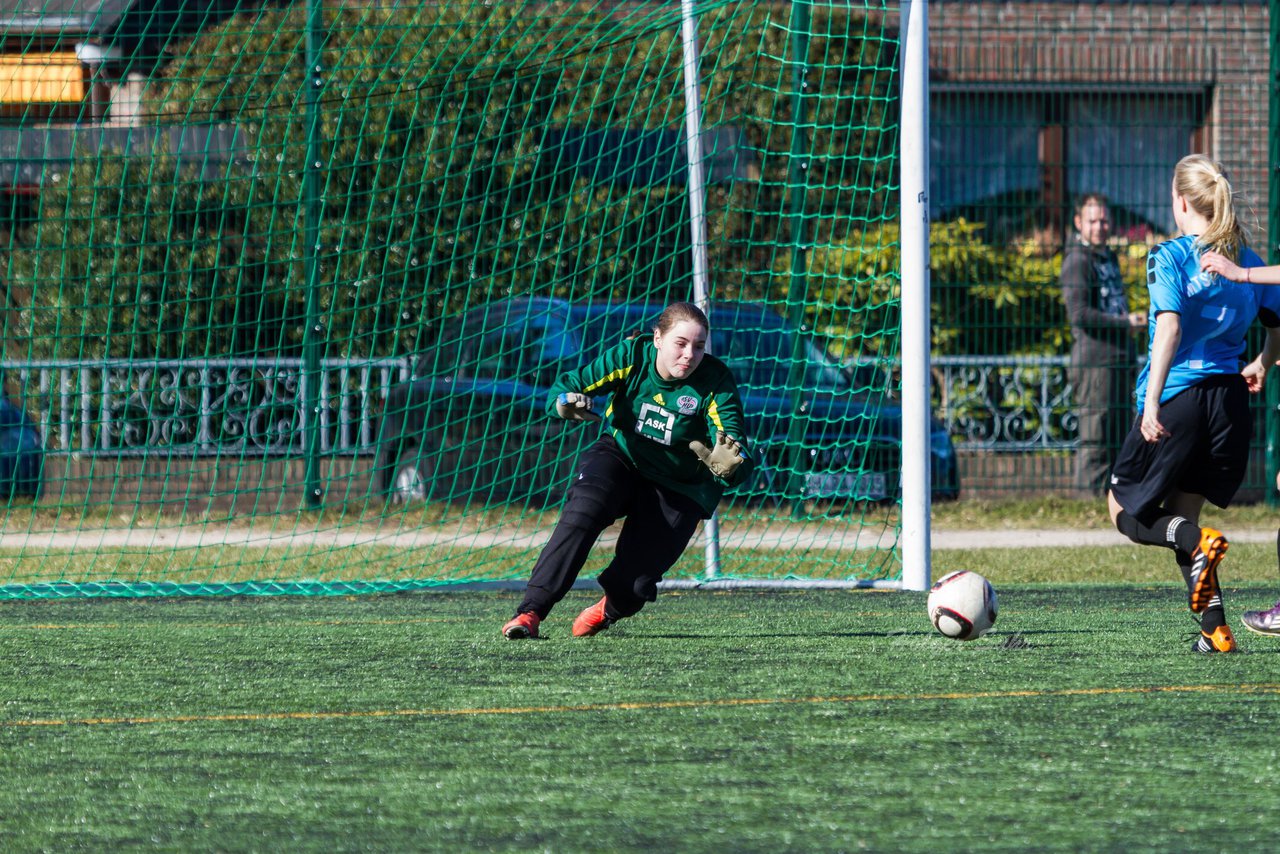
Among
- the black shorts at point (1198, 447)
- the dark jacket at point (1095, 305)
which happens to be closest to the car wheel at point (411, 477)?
the dark jacket at point (1095, 305)

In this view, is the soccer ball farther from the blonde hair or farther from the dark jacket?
the dark jacket

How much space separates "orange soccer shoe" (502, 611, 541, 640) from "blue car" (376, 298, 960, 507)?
282 centimetres

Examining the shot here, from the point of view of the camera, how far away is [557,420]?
354 inches

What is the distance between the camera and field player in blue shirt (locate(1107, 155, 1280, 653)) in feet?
17.0

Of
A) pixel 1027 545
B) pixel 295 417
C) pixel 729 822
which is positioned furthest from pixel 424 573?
pixel 729 822

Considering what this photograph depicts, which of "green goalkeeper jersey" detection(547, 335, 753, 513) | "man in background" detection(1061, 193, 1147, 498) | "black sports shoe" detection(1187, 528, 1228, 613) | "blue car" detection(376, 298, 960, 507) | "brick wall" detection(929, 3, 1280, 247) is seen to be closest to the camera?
"black sports shoe" detection(1187, 528, 1228, 613)

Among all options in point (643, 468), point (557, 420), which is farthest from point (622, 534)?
point (557, 420)

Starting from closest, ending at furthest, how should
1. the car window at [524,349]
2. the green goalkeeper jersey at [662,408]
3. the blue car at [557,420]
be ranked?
the green goalkeeper jersey at [662,408]
the blue car at [557,420]
the car window at [524,349]

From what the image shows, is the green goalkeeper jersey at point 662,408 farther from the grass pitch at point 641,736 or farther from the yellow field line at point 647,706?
the yellow field line at point 647,706

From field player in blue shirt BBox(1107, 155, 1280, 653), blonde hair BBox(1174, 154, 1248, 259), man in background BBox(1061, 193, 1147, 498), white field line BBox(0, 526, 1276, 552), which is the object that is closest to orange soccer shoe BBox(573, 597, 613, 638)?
field player in blue shirt BBox(1107, 155, 1280, 653)

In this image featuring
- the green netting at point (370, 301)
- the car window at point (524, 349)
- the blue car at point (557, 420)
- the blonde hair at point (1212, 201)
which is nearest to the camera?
the blonde hair at point (1212, 201)

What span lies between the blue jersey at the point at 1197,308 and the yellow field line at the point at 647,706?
3.46 feet

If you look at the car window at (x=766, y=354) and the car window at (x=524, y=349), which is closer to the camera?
the car window at (x=766, y=354)

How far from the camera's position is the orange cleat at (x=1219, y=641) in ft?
17.1
